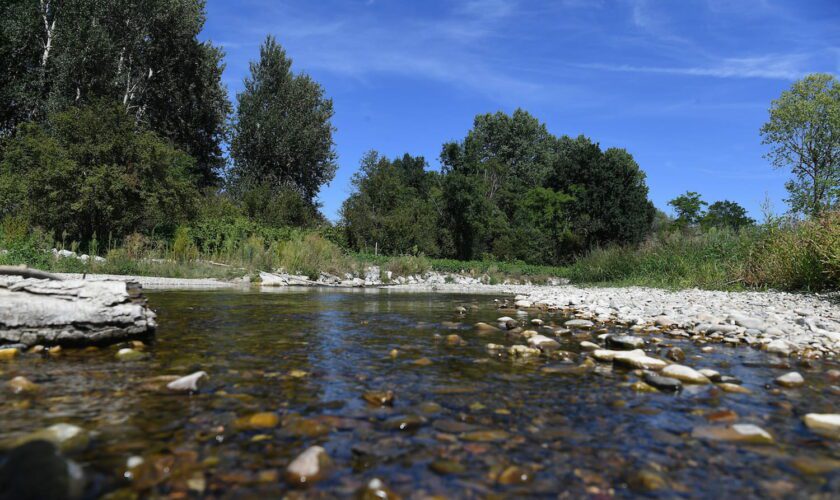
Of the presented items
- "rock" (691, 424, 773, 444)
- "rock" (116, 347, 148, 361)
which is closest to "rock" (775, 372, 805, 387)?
"rock" (691, 424, 773, 444)

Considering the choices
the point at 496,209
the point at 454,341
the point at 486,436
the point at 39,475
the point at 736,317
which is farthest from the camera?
the point at 496,209

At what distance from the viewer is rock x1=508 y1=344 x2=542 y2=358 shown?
382 cm

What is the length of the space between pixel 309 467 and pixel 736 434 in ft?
6.30

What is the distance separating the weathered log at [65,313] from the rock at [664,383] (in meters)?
3.95

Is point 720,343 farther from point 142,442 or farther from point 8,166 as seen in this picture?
point 8,166

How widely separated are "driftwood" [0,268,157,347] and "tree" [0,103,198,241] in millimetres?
14453

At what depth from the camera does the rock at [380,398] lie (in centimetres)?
246

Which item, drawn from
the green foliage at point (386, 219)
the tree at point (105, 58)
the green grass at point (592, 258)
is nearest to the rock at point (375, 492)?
the green grass at point (592, 258)

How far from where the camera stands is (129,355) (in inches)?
131

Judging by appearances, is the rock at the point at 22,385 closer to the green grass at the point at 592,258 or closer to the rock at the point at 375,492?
the rock at the point at 375,492

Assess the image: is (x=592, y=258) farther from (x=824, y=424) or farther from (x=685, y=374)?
(x=824, y=424)

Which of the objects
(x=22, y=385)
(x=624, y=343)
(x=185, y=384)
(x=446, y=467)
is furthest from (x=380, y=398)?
(x=624, y=343)

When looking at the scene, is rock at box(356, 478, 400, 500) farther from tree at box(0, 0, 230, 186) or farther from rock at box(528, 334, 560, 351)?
tree at box(0, 0, 230, 186)

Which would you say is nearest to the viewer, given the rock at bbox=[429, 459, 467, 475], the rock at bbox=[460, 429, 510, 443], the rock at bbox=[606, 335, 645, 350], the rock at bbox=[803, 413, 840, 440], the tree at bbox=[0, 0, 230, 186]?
the rock at bbox=[429, 459, 467, 475]
